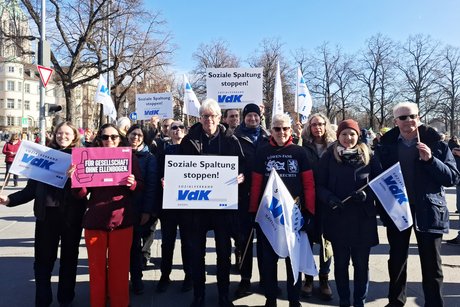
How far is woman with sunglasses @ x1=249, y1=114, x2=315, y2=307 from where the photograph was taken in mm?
4188

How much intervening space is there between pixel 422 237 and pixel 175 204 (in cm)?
259

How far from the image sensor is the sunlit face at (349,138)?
13.5ft

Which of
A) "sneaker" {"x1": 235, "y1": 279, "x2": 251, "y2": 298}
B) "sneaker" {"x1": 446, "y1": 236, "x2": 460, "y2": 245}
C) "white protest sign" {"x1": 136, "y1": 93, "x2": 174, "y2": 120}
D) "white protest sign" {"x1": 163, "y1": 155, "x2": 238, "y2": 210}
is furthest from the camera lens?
"white protest sign" {"x1": 136, "y1": 93, "x2": 174, "y2": 120}

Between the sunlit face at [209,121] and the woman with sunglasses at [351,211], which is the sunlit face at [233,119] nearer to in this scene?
the sunlit face at [209,121]

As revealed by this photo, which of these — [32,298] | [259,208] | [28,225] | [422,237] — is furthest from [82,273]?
[422,237]

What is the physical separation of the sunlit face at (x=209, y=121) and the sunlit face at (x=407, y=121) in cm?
195

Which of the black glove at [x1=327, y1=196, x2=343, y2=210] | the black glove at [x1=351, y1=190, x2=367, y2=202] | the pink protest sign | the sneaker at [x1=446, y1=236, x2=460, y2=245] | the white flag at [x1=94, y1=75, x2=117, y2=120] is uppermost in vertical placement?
the white flag at [x1=94, y1=75, x2=117, y2=120]

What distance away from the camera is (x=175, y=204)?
4.25 metres

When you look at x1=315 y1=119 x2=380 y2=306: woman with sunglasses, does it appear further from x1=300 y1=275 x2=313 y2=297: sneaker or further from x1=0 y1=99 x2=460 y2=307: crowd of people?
x1=300 y1=275 x2=313 y2=297: sneaker

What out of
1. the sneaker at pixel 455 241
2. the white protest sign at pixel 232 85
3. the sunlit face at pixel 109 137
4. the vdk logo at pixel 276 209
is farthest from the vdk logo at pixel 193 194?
the sneaker at pixel 455 241

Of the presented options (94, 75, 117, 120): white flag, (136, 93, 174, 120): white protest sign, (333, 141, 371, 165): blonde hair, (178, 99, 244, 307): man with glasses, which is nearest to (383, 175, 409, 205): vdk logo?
(333, 141, 371, 165): blonde hair

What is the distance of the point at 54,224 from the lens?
421 centimetres

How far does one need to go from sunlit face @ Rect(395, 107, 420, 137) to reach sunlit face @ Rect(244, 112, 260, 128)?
6.19ft

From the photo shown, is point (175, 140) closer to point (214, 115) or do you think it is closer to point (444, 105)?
point (214, 115)
